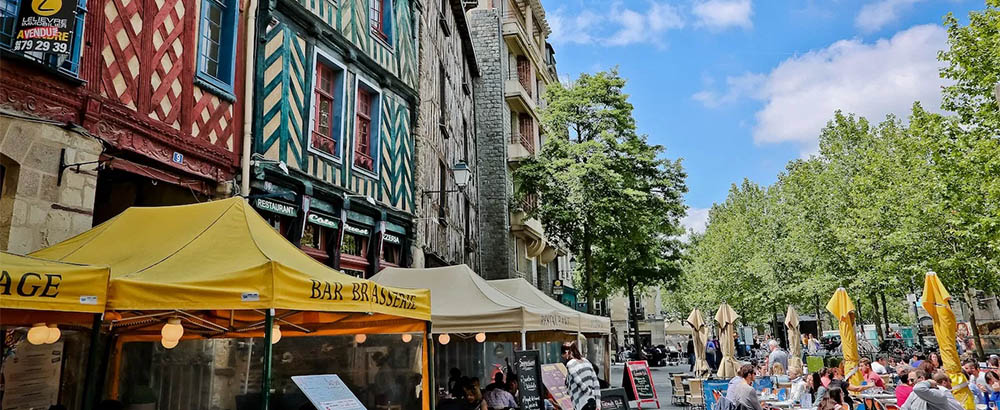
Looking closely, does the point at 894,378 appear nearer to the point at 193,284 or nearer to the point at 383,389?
the point at 383,389

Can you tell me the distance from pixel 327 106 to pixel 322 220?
212 centimetres

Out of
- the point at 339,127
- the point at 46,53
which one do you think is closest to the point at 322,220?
the point at 339,127

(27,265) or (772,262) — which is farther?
(772,262)

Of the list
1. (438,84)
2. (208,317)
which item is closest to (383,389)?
(208,317)

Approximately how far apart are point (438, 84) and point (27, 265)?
45.2 feet

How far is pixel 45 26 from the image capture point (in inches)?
239

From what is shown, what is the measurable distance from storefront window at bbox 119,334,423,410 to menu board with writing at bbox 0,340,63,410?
930 millimetres

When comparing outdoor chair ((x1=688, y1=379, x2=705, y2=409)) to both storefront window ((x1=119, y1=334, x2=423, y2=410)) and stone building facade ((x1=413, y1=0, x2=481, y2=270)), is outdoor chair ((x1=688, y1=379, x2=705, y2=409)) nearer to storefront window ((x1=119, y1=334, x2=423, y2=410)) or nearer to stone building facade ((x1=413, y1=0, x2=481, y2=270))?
storefront window ((x1=119, y1=334, x2=423, y2=410))

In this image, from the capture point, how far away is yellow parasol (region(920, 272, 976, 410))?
32.6 ft

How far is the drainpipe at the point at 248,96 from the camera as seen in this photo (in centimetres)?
914

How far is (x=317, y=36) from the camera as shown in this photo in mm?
10977

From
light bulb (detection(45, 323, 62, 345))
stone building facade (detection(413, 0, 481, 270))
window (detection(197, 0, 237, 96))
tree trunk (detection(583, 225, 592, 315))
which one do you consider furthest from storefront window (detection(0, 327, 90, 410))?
tree trunk (detection(583, 225, 592, 315))

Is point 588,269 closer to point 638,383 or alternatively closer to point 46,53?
point 638,383

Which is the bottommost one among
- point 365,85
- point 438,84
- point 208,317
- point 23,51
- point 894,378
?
point 894,378
